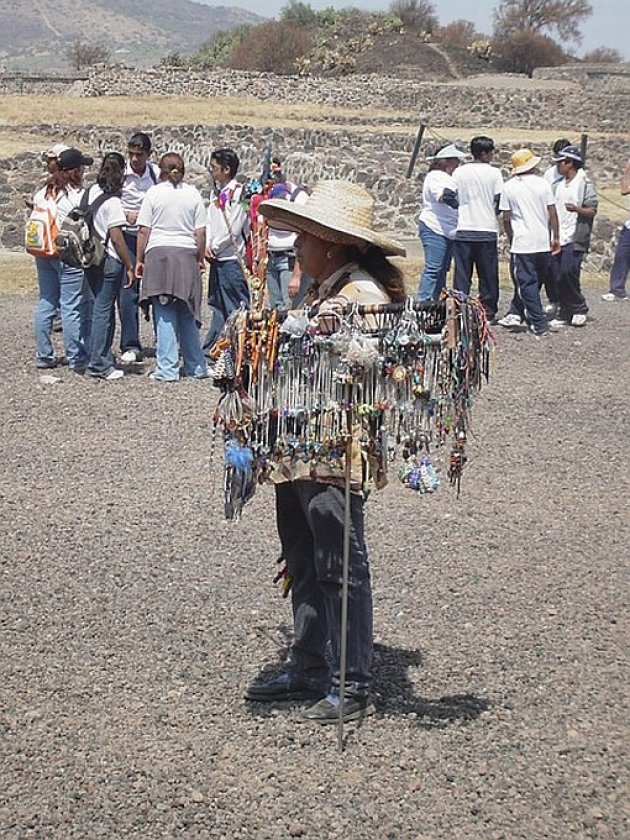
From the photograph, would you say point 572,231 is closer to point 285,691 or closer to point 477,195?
point 477,195

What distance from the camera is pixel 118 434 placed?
29.9 feet

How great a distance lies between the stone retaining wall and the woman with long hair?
25.7 feet

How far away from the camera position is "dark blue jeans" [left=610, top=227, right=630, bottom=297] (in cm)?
1520

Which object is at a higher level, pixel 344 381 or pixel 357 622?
pixel 344 381

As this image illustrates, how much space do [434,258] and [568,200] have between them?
1.65 metres

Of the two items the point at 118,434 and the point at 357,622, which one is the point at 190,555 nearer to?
the point at 357,622

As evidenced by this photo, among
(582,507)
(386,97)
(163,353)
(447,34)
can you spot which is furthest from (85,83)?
(582,507)

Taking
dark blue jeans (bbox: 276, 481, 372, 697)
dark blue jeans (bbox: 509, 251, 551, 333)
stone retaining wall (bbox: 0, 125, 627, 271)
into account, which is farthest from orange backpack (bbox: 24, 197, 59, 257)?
stone retaining wall (bbox: 0, 125, 627, 271)

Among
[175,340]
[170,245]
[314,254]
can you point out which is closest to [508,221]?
[175,340]

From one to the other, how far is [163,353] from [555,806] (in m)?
6.73

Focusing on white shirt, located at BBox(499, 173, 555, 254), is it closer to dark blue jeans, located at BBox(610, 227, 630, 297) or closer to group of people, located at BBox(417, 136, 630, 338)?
group of people, located at BBox(417, 136, 630, 338)

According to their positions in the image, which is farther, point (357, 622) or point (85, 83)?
point (85, 83)

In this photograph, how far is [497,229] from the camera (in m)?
13.1

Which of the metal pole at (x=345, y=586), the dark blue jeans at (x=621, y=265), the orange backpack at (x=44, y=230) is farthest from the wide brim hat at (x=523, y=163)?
the metal pole at (x=345, y=586)
